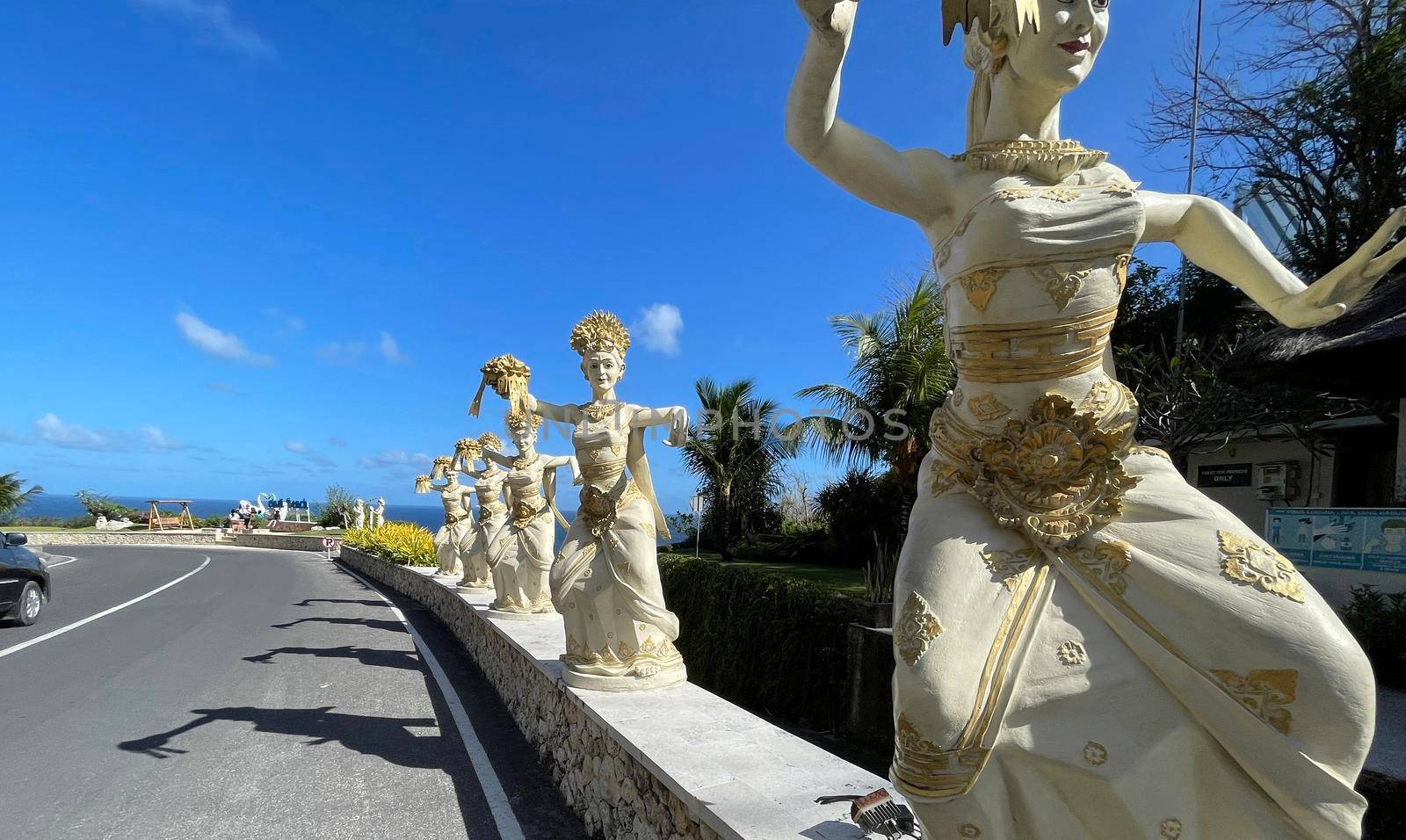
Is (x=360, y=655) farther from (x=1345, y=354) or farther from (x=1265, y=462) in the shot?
(x=1265, y=462)

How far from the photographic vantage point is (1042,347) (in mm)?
1875

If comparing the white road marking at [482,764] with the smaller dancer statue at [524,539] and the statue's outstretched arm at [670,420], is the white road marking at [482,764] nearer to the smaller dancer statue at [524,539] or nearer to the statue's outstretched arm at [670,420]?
the smaller dancer statue at [524,539]

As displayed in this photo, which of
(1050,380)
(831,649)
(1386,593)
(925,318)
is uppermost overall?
(925,318)

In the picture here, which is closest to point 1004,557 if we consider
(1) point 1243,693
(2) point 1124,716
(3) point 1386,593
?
(2) point 1124,716

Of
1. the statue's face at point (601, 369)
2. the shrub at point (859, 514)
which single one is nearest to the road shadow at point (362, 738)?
the statue's face at point (601, 369)

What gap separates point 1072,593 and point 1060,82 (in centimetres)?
130

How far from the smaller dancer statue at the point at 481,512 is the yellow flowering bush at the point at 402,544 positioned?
489 cm

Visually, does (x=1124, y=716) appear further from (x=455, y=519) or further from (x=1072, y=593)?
(x=455, y=519)

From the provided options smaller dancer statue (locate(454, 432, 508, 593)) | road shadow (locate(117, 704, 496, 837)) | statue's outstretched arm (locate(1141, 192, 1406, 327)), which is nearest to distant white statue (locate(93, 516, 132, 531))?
smaller dancer statue (locate(454, 432, 508, 593))

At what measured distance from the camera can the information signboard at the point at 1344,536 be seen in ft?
22.9

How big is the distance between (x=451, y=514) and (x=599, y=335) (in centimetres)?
1089

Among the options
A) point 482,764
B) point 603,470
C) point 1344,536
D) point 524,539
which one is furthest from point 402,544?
point 1344,536

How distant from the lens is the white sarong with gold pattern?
1.57 metres

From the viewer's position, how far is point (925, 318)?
38.7ft
